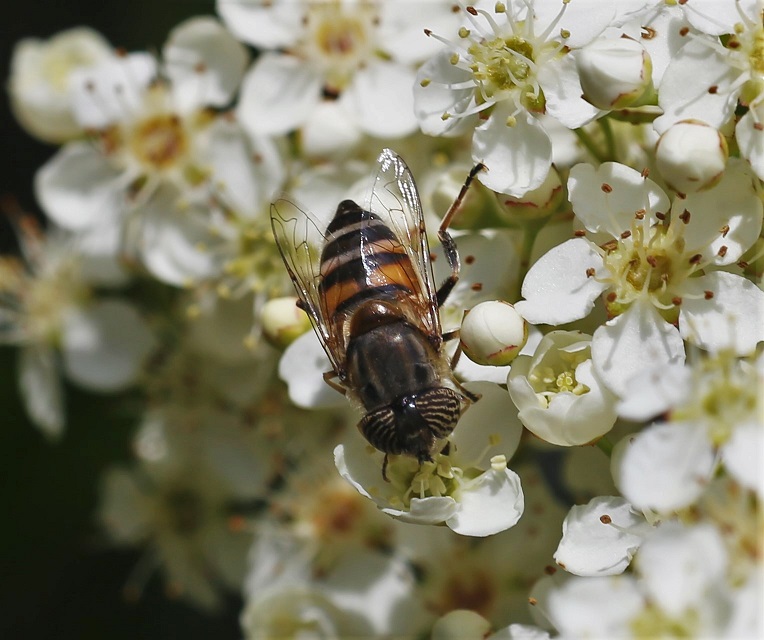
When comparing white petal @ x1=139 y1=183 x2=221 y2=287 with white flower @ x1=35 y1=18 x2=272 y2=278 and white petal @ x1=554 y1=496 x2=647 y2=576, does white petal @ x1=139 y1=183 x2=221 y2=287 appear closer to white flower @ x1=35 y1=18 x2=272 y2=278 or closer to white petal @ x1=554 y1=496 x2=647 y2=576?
white flower @ x1=35 y1=18 x2=272 y2=278

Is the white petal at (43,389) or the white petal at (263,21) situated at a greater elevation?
the white petal at (263,21)

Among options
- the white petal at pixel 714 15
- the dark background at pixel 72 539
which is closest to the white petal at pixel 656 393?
the white petal at pixel 714 15

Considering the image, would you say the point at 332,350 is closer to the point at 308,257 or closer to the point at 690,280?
the point at 308,257

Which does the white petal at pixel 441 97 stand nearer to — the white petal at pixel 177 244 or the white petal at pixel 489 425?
the white petal at pixel 489 425

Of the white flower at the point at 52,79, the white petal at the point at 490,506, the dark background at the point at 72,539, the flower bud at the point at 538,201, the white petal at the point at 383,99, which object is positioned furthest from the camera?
the dark background at the point at 72,539

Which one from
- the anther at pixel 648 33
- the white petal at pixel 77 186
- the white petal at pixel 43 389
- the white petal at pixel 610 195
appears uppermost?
the anther at pixel 648 33

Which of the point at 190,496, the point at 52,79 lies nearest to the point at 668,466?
the point at 190,496

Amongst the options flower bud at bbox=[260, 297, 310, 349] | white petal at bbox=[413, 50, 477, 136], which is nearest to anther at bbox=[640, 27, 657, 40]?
white petal at bbox=[413, 50, 477, 136]
